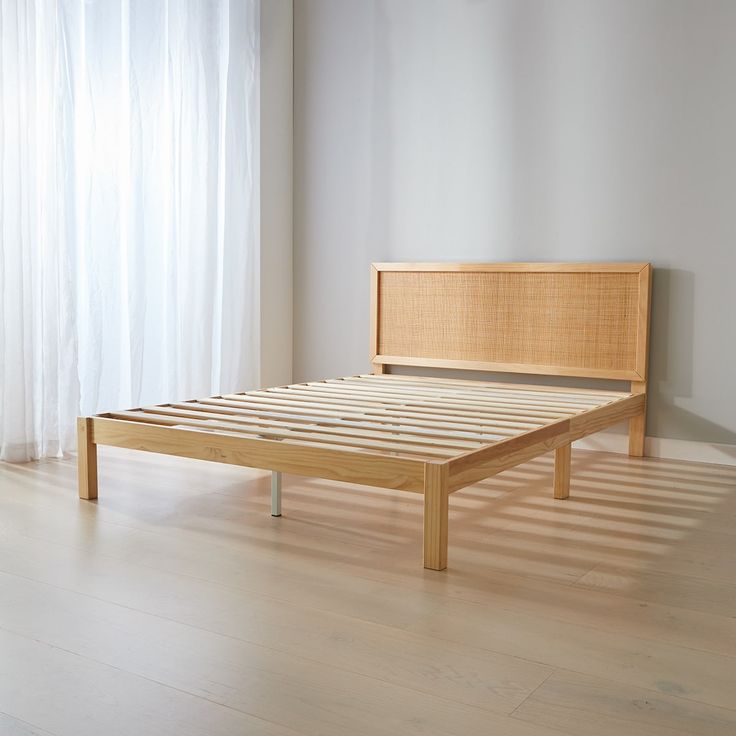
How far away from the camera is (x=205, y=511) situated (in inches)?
111

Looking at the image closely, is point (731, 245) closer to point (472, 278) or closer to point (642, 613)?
point (472, 278)

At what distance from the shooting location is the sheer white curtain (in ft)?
11.3

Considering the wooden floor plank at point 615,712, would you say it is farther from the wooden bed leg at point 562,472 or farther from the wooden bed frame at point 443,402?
the wooden bed leg at point 562,472

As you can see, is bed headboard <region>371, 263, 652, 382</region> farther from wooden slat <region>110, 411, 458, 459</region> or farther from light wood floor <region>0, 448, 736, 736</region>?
wooden slat <region>110, 411, 458, 459</region>

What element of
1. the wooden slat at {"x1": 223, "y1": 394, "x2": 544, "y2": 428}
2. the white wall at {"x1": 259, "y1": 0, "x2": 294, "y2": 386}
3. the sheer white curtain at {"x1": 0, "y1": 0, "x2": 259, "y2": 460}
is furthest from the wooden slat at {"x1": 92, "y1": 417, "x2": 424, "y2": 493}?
the white wall at {"x1": 259, "y1": 0, "x2": 294, "y2": 386}

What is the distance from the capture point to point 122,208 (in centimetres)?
387

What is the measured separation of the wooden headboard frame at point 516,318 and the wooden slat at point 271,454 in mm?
1666

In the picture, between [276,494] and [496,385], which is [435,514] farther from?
[496,385]

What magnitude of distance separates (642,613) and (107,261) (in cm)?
261

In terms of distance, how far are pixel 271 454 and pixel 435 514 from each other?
1.70ft

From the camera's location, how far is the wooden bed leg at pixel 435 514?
2223 millimetres

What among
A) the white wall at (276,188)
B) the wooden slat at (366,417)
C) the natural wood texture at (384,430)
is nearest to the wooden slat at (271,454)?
the natural wood texture at (384,430)

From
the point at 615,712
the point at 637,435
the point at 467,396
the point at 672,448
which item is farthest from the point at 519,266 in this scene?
the point at 615,712

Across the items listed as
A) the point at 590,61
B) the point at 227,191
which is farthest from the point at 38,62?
the point at 590,61
